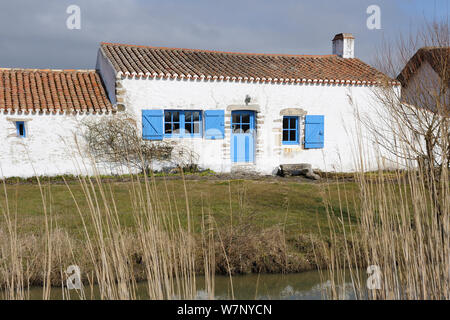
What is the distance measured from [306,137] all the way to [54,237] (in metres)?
9.44

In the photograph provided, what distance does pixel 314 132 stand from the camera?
13.0 m

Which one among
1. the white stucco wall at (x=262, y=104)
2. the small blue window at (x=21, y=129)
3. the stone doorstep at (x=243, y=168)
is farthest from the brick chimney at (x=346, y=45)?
→ the small blue window at (x=21, y=129)

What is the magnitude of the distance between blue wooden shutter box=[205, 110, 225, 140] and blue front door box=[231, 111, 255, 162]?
0.46 m

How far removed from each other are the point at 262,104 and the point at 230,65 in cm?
166

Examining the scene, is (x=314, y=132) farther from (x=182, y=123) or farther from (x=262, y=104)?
(x=182, y=123)

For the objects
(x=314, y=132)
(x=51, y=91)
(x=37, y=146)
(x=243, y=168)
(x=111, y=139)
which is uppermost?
(x=51, y=91)

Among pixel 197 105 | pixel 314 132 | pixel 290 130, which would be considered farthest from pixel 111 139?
pixel 314 132

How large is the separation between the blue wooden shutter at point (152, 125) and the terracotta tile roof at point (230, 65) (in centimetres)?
103

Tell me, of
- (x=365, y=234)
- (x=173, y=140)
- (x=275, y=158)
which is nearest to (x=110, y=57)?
(x=173, y=140)

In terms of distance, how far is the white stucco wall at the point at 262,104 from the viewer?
11.8 m

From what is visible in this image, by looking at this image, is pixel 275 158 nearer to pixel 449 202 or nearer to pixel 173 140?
pixel 173 140

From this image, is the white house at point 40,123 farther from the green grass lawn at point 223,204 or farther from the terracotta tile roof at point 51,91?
the green grass lawn at point 223,204
